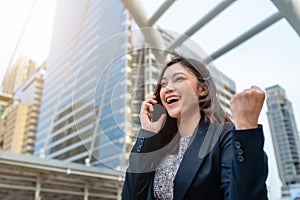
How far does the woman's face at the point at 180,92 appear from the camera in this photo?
30cm

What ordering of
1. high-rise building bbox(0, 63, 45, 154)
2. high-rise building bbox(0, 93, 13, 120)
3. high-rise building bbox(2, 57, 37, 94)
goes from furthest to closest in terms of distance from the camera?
high-rise building bbox(0, 63, 45, 154), high-rise building bbox(2, 57, 37, 94), high-rise building bbox(0, 93, 13, 120)

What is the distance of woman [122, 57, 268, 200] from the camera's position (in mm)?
208

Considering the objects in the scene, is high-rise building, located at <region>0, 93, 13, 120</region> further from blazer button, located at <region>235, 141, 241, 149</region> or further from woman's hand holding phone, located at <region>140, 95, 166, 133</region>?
blazer button, located at <region>235, 141, 241, 149</region>

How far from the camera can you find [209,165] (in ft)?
0.87

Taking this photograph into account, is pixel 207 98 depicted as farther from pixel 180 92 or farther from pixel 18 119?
pixel 18 119

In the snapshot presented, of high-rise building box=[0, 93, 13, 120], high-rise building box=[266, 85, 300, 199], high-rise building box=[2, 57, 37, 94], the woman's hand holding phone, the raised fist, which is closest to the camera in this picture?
the raised fist

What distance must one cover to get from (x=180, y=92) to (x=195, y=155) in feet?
0.23

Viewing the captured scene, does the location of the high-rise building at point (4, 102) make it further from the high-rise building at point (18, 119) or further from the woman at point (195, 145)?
the woman at point (195, 145)

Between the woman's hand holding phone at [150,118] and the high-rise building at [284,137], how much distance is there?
1626mm

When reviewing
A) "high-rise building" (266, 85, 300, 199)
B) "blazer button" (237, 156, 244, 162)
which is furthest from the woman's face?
"high-rise building" (266, 85, 300, 199)

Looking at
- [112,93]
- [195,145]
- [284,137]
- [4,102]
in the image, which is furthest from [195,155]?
[4,102]

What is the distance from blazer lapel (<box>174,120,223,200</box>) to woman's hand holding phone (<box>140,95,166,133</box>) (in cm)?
6

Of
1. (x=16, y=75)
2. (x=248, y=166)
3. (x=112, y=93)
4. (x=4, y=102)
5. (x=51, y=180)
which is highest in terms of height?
(x=16, y=75)

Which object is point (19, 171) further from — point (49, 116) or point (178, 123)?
point (178, 123)
